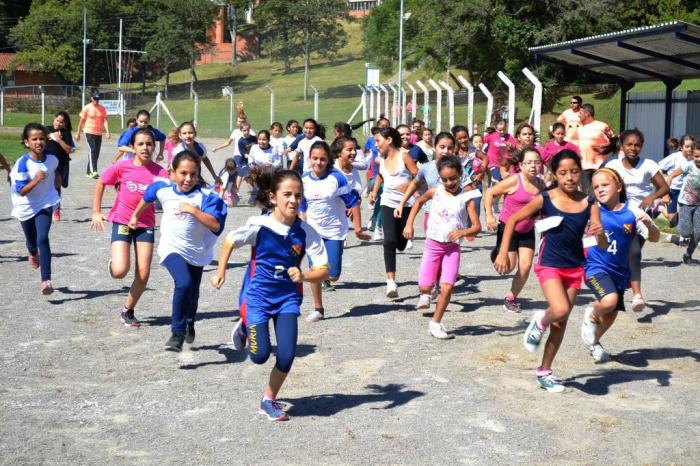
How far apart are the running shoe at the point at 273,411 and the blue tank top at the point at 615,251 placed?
9.26 ft

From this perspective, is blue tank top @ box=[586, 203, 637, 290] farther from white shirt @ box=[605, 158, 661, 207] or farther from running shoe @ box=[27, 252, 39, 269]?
running shoe @ box=[27, 252, 39, 269]

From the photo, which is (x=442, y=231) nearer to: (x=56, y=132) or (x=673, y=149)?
(x=56, y=132)

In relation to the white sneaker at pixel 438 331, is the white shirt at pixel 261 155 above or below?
above

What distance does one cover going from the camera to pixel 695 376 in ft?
25.2

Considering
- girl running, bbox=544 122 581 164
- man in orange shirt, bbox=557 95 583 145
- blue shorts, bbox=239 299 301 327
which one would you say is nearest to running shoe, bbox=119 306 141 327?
blue shorts, bbox=239 299 301 327

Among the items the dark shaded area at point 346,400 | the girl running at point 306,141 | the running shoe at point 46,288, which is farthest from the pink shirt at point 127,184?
the girl running at point 306,141

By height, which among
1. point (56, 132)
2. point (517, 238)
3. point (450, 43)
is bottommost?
point (517, 238)

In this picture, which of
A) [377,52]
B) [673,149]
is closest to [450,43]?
[377,52]

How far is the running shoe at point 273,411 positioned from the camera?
249 inches

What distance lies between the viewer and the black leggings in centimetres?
1076

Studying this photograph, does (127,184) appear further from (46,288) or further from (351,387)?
(351,387)

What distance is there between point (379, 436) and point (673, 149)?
14.2 metres

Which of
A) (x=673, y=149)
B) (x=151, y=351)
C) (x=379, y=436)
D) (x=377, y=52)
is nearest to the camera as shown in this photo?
(x=379, y=436)

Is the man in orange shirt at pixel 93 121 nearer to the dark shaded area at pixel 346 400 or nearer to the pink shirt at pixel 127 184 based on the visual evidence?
the pink shirt at pixel 127 184
